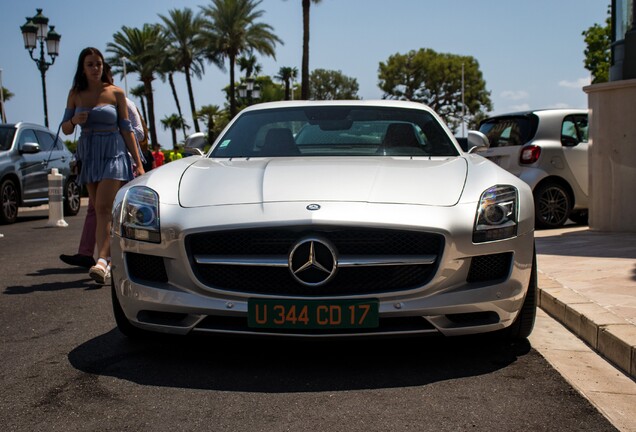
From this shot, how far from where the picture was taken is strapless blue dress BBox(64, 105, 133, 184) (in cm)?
690

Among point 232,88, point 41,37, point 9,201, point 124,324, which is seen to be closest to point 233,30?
point 232,88

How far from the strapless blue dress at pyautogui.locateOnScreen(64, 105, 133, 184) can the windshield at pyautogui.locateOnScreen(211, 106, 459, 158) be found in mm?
1482

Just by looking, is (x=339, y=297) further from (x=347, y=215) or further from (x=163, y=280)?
(x=163, y=280)

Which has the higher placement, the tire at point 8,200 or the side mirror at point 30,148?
the side mirror at point 30,148

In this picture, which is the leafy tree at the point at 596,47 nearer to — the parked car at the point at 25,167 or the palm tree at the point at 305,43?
the palm tree at the point at 305,43

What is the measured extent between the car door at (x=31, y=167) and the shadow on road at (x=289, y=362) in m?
10.8

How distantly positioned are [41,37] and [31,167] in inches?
383

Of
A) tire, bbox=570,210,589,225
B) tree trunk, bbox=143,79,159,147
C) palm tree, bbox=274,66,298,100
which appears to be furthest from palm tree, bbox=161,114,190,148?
tire, bbox=570,210,589,225

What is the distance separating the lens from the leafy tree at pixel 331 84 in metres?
117

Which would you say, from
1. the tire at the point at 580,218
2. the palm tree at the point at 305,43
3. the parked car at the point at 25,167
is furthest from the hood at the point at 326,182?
the palm tree at the point at 305,43

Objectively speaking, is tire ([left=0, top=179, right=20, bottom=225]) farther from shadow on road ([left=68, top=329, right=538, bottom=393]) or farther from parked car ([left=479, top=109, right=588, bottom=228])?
shadow on road ([left=68, top=329, right=538, bottom=393])

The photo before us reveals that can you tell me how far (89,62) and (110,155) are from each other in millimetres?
740

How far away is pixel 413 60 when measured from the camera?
81.4 metres

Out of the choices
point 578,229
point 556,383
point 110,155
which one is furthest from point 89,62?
point 578,229
